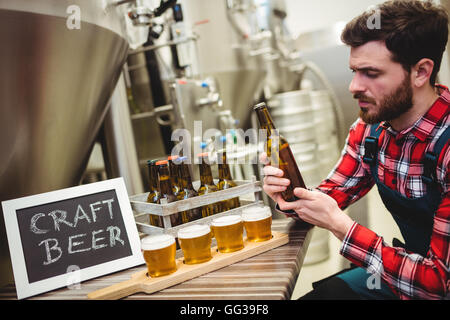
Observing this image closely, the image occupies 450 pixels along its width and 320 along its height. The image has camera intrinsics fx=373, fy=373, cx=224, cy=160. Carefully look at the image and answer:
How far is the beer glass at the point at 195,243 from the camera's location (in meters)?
0.91

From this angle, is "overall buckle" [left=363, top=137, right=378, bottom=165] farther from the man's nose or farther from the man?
the man's nose

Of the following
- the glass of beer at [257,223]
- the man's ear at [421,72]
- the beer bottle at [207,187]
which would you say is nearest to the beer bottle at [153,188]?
the beer bottle at [207,187]

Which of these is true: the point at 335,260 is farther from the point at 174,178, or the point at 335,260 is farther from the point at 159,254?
the point at 159,254

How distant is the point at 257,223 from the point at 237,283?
0.23m

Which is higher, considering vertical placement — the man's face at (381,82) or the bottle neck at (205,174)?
the man's face at (381,82)

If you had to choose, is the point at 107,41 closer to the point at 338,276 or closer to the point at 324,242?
the point at 338,276

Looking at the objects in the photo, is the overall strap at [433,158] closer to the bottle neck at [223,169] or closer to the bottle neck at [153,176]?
the bottle neck at [223,169]

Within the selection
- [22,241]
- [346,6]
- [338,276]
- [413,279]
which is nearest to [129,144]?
[22,241]

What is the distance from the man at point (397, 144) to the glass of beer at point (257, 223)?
0.07 metres

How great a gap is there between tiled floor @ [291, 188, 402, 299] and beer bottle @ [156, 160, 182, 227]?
1447 mm

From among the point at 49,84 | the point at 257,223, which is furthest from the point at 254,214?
the point at 49,84

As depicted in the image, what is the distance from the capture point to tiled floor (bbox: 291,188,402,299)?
2.45 meters

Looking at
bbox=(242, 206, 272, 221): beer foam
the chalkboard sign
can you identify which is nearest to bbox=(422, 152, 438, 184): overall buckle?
bbox=(242, 206, 272, 221): beer foam

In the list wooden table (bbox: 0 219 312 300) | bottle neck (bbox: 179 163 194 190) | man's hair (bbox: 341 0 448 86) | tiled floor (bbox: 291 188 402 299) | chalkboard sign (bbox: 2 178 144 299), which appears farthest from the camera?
tiled floor (bbox: 291 188 402 299)
